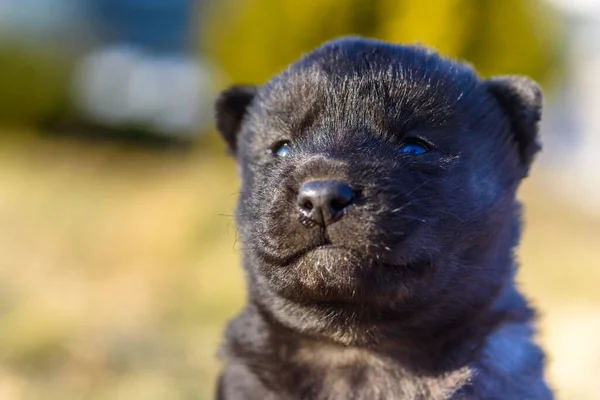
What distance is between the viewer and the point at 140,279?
673 centimetres

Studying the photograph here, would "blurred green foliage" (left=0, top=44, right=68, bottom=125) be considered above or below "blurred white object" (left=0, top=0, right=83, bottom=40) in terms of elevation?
below

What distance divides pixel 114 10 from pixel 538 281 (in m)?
13.6

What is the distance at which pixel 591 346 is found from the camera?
4.89 metres

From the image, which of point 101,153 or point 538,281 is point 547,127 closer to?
point 538,281

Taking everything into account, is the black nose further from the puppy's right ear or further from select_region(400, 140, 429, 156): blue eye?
the puppy's right ear

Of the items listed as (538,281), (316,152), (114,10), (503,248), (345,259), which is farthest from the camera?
(114,10)

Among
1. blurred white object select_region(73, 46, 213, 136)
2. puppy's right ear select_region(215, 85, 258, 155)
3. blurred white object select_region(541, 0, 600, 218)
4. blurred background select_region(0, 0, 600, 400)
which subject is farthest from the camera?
blurred white object select_region(73, 46, 213, 136)

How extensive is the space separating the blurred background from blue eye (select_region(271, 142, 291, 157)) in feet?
4.57

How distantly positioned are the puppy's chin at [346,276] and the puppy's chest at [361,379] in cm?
36

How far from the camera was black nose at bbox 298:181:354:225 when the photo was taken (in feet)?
6.21

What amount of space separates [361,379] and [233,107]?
3.70 feet

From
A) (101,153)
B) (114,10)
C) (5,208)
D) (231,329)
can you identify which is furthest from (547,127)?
Answer: (231,329)

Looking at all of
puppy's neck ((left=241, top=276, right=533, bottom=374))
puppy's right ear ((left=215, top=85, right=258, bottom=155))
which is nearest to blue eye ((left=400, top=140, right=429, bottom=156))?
puppy's neck ((left=241, top=276, right=533, bottom=374))

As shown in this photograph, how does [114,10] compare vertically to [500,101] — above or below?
above
